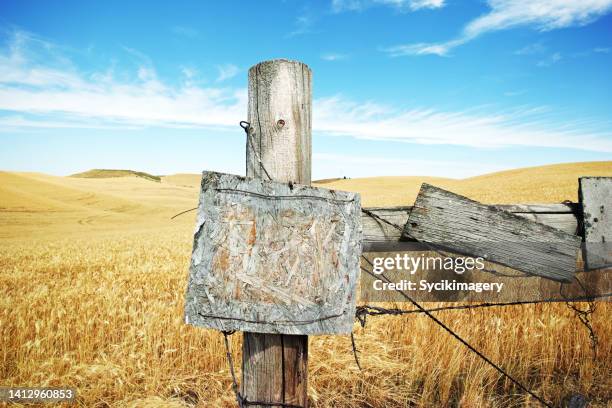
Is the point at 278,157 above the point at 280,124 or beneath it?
beneath

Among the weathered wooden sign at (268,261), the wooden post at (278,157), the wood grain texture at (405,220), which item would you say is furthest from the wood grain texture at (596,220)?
the wooden post at (278,157)

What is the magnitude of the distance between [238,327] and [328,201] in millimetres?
548

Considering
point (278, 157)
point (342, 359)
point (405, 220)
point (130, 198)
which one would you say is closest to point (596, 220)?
point (405, 220)

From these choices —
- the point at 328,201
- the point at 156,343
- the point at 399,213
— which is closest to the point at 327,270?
the point at 328,201

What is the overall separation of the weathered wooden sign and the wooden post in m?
0.17

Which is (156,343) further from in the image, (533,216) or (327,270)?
(533,216)

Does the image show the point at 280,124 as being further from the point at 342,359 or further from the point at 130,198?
the point at 130,198

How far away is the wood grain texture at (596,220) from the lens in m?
1.69

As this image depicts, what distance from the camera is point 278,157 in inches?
58.6

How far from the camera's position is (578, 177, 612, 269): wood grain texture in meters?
1.69

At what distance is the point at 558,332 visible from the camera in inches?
124

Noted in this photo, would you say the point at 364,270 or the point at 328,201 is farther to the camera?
the point at 364,270

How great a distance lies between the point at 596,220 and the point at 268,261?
4.96ft

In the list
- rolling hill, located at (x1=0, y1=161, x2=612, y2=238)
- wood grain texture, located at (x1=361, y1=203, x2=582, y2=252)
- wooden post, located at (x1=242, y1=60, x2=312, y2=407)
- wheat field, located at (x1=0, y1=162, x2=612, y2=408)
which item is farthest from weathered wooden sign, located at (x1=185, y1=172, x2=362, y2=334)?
rolling hill, located at (x1=0, y1=161, x2=612, y2=238)
